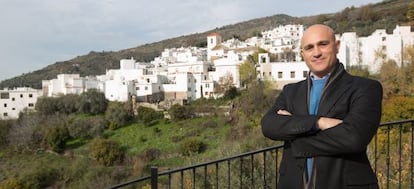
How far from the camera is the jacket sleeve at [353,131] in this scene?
176 centimetres

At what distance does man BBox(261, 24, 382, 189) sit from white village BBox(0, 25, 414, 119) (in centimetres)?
3226

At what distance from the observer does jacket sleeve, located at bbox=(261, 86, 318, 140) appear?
1.81 m

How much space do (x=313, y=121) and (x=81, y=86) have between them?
46.1 metres

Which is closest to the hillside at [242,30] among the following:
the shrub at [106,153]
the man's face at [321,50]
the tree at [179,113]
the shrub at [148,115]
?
the tree at [179,113]

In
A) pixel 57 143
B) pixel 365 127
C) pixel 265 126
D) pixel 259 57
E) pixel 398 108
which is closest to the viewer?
pixel 365 127

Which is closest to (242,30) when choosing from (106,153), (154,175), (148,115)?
(148,115)

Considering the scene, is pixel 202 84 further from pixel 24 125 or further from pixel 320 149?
pixel 320 149

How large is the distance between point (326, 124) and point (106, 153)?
24725 millimetres

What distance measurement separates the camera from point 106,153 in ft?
82.6

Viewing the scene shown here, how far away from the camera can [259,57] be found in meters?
39.9

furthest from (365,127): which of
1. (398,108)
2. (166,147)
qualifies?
(166,147)

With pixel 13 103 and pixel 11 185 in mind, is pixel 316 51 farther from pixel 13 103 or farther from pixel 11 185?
pixel 13 103

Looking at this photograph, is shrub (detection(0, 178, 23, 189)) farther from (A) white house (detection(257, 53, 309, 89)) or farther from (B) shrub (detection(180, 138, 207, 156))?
(A) white house (detection(257, 53, 309, 89))

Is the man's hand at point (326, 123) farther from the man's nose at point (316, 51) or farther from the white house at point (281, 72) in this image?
the white house at point (281, 72)
